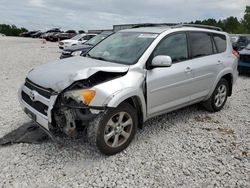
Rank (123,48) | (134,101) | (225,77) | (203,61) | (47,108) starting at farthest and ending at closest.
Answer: (225,77) → (203,61) → (123,48) → (134,101) → (47,108)

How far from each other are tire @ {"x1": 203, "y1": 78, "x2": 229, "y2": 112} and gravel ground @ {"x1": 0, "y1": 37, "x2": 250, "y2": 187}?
0.52 m

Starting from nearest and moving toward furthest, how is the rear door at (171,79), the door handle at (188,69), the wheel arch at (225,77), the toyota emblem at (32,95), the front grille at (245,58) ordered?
the toyota emblem at (32,95) < the rear door at (171,79) < the door handle at (188,69) < the wheel arch at (225,77) < the front grille at (245,58)

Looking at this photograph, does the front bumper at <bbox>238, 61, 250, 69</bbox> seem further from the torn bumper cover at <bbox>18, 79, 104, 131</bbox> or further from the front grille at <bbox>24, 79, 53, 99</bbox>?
the front grille at <bbox>24, 79, 53, 99</bbox>

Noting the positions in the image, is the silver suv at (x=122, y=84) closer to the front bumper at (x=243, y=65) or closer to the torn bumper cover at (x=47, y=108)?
the torn bumper cover at (x=47, y=108)

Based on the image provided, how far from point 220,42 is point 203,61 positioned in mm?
959

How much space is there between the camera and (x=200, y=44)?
4.72 m

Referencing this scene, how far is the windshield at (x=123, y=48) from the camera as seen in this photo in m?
3.82

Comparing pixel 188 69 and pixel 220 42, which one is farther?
pixel 220 42

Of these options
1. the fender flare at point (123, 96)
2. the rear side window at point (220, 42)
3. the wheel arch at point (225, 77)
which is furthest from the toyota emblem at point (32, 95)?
the rear side window at point (220, 42)

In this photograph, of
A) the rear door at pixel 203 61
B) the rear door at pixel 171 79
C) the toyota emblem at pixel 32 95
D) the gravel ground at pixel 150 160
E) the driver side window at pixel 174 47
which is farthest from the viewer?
the rear door at pixel 203 61

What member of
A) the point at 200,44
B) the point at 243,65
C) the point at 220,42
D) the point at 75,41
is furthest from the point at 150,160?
the point at 75,41

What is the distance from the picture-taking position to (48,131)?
10.7 feet

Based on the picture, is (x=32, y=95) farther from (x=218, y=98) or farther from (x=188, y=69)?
(x=218, y=98)

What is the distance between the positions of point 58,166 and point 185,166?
5.46 ft
